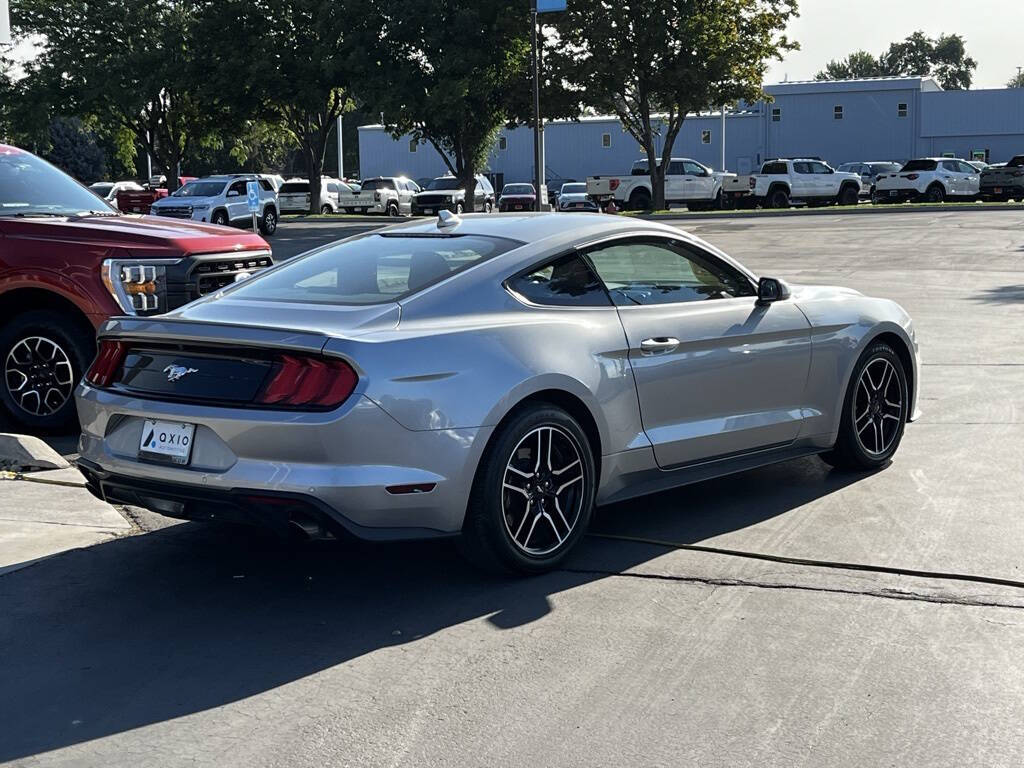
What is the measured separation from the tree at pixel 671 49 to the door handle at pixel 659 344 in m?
41.7

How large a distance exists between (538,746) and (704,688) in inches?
28.2

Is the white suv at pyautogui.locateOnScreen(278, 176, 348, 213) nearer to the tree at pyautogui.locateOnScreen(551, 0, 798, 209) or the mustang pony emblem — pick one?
the tree at pyautogui.locateOnScreen(551, 0, 798, 209)

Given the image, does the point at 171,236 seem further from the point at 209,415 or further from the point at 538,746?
the point at 538,746

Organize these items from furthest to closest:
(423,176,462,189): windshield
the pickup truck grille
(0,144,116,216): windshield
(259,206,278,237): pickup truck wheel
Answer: (423,176,462,189): windshield, (259,206,278,237): pickup truck wheel, (0,144,116,216): windshield, the pickup truck grille

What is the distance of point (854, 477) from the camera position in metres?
7.22

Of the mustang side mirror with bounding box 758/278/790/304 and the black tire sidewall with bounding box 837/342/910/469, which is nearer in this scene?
the mustang side mirror with bounding box 758/278/790/304

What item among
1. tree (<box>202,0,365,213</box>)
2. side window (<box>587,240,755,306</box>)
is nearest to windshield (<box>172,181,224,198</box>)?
tree (<box>202,0,365,213</box>)

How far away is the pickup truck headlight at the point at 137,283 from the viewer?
8586 mm

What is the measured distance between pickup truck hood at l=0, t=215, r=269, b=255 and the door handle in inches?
163

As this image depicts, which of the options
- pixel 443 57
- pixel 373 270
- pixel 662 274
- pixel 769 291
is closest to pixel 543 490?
pixel 373 270

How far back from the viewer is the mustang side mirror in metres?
6.57

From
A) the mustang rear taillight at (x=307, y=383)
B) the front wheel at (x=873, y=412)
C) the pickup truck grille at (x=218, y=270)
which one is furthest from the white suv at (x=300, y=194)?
the mustang rear taillight at (x=307, y=383)

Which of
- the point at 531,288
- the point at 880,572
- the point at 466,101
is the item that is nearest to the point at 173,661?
the point at 531,288

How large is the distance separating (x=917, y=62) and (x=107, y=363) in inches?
5847
